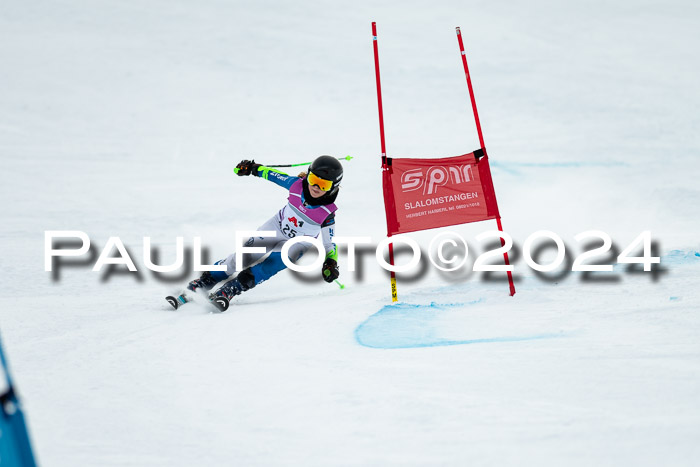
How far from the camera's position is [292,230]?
206 inches

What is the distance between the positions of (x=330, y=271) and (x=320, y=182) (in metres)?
0.63

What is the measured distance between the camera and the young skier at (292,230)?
4.89 metres

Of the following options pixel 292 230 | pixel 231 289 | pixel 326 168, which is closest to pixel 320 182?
pixel 326 168

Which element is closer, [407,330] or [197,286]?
[407,330]

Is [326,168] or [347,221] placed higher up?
[326,168]

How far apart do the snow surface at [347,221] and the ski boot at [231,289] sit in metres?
0.13

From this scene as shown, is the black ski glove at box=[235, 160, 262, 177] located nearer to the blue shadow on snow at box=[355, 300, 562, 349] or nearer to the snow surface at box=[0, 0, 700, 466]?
the snow surface at box=[0, 0, 700, 466]

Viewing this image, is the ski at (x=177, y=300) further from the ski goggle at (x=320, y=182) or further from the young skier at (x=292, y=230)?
the ski goggle at (x=320, y=182)

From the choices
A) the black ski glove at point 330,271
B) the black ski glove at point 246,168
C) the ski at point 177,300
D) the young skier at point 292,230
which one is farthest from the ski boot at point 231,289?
the black ski glove at point 246,168

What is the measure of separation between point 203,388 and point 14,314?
216 centimetres

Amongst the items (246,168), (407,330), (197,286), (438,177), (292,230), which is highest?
(246,168)

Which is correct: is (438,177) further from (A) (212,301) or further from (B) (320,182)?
(A) (212,301)

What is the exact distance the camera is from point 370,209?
8133mm

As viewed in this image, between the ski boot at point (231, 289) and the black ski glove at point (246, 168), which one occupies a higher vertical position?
the black ski glove at point (246, 168)
